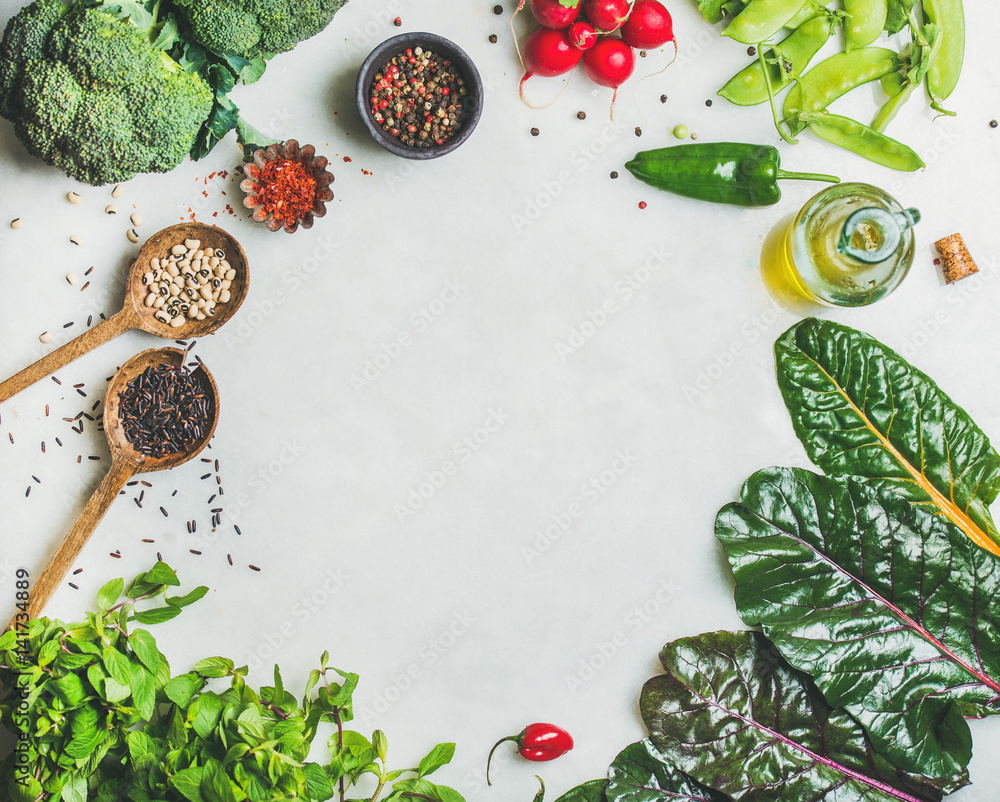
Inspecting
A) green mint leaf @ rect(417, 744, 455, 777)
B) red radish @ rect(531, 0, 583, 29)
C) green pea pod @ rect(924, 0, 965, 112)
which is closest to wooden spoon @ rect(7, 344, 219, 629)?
green mint leaf @ rect(417, 744, 455, 777)

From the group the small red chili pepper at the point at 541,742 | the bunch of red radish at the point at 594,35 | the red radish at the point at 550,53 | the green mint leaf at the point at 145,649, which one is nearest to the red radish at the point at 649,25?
the bunch of red radish at the point at 594,35

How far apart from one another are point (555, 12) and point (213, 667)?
1.62 m

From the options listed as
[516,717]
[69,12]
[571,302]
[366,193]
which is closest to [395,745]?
[516,717]

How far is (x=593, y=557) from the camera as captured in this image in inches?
65.1

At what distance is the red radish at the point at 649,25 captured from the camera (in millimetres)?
1549

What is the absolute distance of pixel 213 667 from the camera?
58.6 inches

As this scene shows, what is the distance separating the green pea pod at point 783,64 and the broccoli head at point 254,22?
93 centimetres

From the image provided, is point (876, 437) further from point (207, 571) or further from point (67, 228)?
point (67, 228)

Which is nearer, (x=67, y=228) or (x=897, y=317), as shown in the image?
(x=67, y=228)

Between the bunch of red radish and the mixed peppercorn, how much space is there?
0.21m

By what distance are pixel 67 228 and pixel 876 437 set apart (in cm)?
196

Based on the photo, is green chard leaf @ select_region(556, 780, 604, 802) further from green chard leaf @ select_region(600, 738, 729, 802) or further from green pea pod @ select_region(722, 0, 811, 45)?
green pea pod @ select_region(722, 0, 811, 45)

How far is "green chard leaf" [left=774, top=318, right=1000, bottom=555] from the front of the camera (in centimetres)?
162

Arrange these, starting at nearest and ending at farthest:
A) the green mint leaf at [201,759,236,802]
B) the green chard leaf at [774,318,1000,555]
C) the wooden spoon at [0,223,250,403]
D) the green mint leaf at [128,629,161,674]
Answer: the green mint leaf at [201,759,236,802], the green mint leaf at [128,629,161,674], the wooden spoon at [0,223,250,403], the green chard leaf at [774,318,1000,555]
